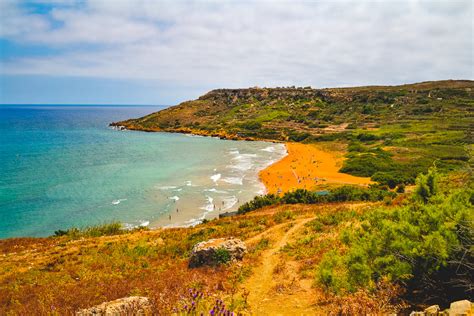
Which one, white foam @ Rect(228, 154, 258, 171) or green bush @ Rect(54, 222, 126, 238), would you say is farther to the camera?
white foam @ Rect(228, 154, 258, 171)

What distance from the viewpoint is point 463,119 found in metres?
84.4

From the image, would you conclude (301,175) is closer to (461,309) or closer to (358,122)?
(461,309)

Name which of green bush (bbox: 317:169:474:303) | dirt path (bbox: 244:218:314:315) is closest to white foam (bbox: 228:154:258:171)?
dirt path (bbox: 244:218:314:315)

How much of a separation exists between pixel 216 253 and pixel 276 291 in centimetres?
383

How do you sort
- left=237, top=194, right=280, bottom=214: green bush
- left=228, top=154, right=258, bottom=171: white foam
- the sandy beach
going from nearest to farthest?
left=237, top=194, right=280, bottom=214: green bush
the sandy beach
left=228, top=154, right=258, bottom=171: white foam

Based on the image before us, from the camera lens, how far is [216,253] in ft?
42.1

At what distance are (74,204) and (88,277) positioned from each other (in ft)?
89.7

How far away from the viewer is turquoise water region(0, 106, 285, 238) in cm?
3309

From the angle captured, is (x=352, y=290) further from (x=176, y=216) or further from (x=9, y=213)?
(x=9, y=213)

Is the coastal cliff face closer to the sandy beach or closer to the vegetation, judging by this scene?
the sandy beach

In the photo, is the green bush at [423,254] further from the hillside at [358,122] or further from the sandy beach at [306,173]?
the sandy beach at [306,173]

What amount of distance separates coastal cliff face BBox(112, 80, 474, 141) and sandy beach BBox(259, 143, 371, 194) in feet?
78.6

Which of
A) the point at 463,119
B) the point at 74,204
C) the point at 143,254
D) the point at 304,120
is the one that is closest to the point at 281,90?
the point at 304,120

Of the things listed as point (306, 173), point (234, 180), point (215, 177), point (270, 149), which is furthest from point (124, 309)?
point (270, 149)
